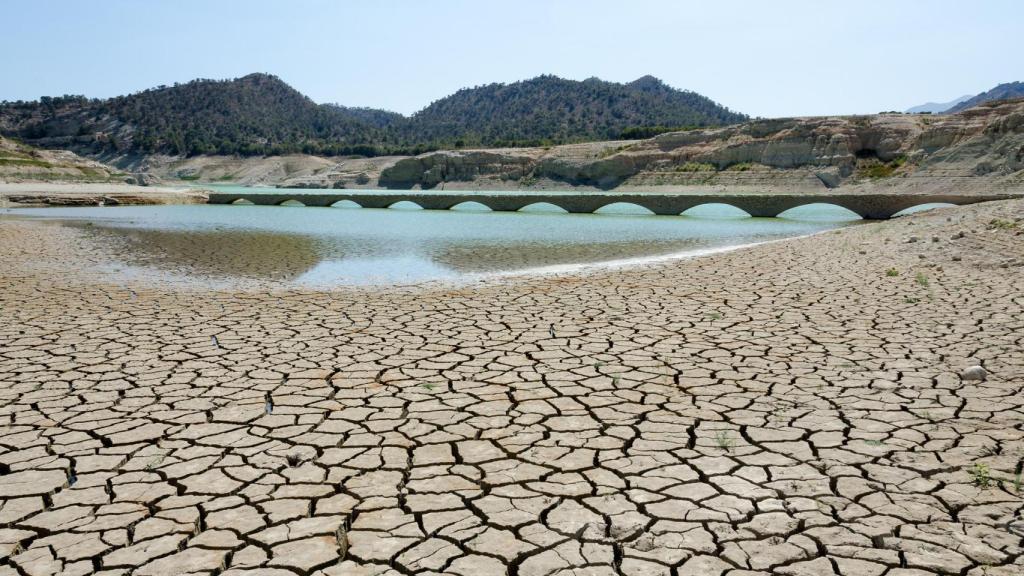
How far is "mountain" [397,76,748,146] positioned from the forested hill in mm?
205

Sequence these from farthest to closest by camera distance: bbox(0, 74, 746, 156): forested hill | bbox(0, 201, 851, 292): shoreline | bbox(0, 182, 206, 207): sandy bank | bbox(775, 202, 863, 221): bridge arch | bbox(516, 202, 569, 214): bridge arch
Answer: bbox(0, 74, 746, 156): forested hill, bbox(516, 202, 569, 214): bridge arch, bbox(775, 202, 863, 221): bridge arch, bbox(0, 182, 206, 207): sandy bank, bbox(0, 201, 851, 292): shoreline

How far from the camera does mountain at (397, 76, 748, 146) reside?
10469cm

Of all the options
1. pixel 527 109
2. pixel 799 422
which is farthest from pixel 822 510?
pixel 527 109

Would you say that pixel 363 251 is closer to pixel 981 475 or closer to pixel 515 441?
pixel 515 441

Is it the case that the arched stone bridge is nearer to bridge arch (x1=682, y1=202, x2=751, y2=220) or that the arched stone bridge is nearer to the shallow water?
bridge arch (x1=682, y1=202, x2=751, y2=220)

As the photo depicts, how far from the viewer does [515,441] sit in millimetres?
3582

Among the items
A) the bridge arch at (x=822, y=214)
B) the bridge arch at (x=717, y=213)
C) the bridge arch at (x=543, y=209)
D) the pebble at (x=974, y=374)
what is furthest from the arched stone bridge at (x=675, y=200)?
the pebble at (x=974, y=374)

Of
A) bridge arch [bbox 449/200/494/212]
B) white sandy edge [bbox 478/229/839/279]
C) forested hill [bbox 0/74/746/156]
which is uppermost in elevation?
forested hill [bbox 0/74/746/156]

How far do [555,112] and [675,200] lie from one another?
8273 centimetres

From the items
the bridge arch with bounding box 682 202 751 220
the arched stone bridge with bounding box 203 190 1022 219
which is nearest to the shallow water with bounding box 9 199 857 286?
the arched stone bridge with bounding box 203 190 1022 219

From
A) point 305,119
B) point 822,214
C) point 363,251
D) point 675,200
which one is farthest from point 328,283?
point 305,119

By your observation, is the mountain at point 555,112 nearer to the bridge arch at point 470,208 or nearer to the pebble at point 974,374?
the bridge arch at point 470,208

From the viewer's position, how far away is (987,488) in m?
2.93

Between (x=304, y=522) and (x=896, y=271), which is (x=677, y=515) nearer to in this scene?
(x=304, y=522)
